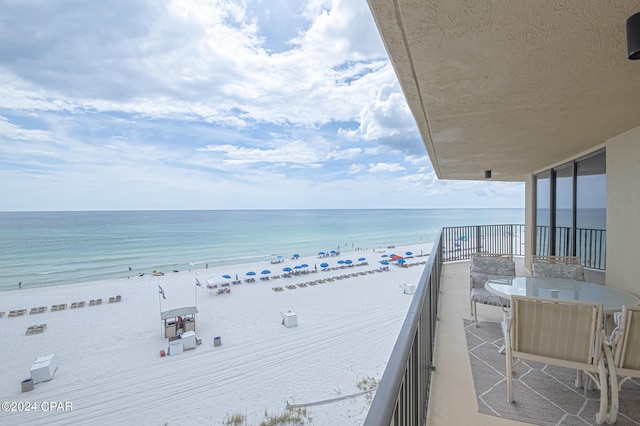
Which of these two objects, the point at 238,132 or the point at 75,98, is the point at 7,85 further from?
the point at 238,132

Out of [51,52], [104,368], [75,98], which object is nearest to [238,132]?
[75,98]

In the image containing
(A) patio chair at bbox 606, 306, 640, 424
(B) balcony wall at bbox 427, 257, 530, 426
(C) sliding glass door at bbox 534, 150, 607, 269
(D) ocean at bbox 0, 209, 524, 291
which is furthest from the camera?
(D) ocean at bbox 0, 209, 524, 291

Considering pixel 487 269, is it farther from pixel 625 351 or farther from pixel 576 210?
pixel 625 351

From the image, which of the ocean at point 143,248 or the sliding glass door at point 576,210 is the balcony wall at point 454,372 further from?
the ocean at point 143,248

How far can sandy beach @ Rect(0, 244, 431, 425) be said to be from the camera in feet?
18.9

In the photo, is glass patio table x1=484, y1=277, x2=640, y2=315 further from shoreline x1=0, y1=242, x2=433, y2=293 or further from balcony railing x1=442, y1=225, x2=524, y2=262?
shoreline x1=0, y1=242, x2=433, y2=293

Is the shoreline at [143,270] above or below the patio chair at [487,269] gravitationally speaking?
below

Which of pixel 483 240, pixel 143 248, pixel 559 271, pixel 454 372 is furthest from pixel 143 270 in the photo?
pixel 559 271

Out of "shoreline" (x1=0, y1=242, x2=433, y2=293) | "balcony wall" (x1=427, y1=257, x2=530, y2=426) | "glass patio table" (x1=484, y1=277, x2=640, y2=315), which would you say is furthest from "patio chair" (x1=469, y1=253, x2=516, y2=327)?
"shoreline" (x1=0, y1=242, x2=433, y2=293)

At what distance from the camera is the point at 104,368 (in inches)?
292

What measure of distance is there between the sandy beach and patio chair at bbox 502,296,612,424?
4075 millimetres

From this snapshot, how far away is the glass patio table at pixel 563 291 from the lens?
2.56 m

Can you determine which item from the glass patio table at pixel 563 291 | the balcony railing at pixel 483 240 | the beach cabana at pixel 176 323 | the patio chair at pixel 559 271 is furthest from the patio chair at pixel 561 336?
the beach cabana at pixel 176 323

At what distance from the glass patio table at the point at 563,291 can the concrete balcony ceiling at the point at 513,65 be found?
1596 millimetres
